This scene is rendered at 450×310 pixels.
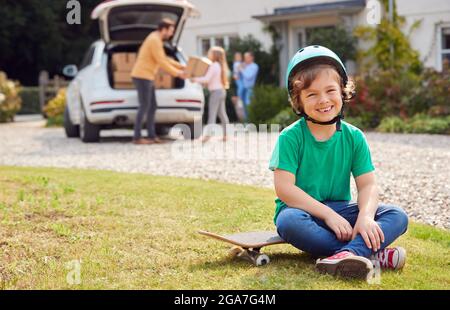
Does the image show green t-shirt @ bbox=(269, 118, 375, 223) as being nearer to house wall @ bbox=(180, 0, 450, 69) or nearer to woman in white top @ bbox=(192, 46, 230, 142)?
woman in white top @ bbox=(192, 46, 230, 142)

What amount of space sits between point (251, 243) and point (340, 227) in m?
0.49

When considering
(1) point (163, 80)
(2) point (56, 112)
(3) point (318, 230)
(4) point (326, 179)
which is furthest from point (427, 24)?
(3) point (318, 230)

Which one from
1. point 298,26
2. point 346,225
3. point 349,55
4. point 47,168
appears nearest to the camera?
point 346,225

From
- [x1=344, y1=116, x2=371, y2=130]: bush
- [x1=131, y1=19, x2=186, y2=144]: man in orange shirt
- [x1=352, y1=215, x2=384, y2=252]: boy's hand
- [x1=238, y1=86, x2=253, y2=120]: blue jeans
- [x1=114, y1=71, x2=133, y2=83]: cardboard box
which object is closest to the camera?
[x1=352, y1=215, x2=384, y2=252]: boy's hand

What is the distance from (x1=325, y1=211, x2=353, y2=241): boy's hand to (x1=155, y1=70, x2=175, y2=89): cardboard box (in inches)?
377

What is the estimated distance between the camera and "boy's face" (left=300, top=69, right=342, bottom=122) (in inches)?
161

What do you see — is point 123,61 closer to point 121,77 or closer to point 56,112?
point 121,77

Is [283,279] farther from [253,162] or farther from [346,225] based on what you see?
[253,162]

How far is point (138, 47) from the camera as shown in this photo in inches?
528

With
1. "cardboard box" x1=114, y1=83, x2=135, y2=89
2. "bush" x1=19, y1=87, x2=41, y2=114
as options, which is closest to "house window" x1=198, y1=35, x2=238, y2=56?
"cardboard box" x1=114, y1=83, x2=135, y2=89

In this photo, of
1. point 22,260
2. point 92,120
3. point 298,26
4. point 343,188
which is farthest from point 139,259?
point 298,26

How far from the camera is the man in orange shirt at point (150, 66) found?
12070 millimetres

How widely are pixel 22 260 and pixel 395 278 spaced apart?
2.04 meters

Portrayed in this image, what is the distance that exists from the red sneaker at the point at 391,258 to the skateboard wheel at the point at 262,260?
0.56 metres
